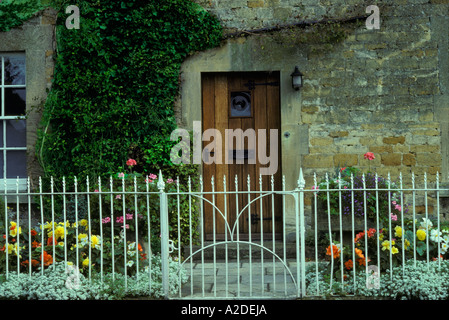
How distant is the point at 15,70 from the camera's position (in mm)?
6883

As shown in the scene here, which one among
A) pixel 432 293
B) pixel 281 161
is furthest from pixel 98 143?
pixel 432 293

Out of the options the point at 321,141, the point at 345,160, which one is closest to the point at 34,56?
the point at 321,141

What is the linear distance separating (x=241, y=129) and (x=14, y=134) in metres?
3.05

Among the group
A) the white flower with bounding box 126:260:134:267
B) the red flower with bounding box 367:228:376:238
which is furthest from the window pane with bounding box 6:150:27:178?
the red flower with bounding box 367:228:376:238

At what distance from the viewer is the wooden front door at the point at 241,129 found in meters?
6.73

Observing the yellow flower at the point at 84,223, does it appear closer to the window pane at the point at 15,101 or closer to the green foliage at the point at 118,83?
the green foliage at the point at 118,83

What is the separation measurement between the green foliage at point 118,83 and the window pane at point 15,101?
493 mm

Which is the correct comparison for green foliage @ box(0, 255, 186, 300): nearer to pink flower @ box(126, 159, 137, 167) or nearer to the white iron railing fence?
the white iron railing fence

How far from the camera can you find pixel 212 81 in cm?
678

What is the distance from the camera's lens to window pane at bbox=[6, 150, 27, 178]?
270 inches

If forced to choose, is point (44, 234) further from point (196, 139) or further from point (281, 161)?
point (281, 161)

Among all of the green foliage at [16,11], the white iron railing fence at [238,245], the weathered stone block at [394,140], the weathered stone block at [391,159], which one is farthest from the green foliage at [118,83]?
the weathered stone block at [391,159]

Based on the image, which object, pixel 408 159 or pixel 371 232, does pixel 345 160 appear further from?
pixel 371 232

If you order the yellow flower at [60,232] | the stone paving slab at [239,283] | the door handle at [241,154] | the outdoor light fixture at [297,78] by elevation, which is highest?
the outdoor light fixture at [297,78]
